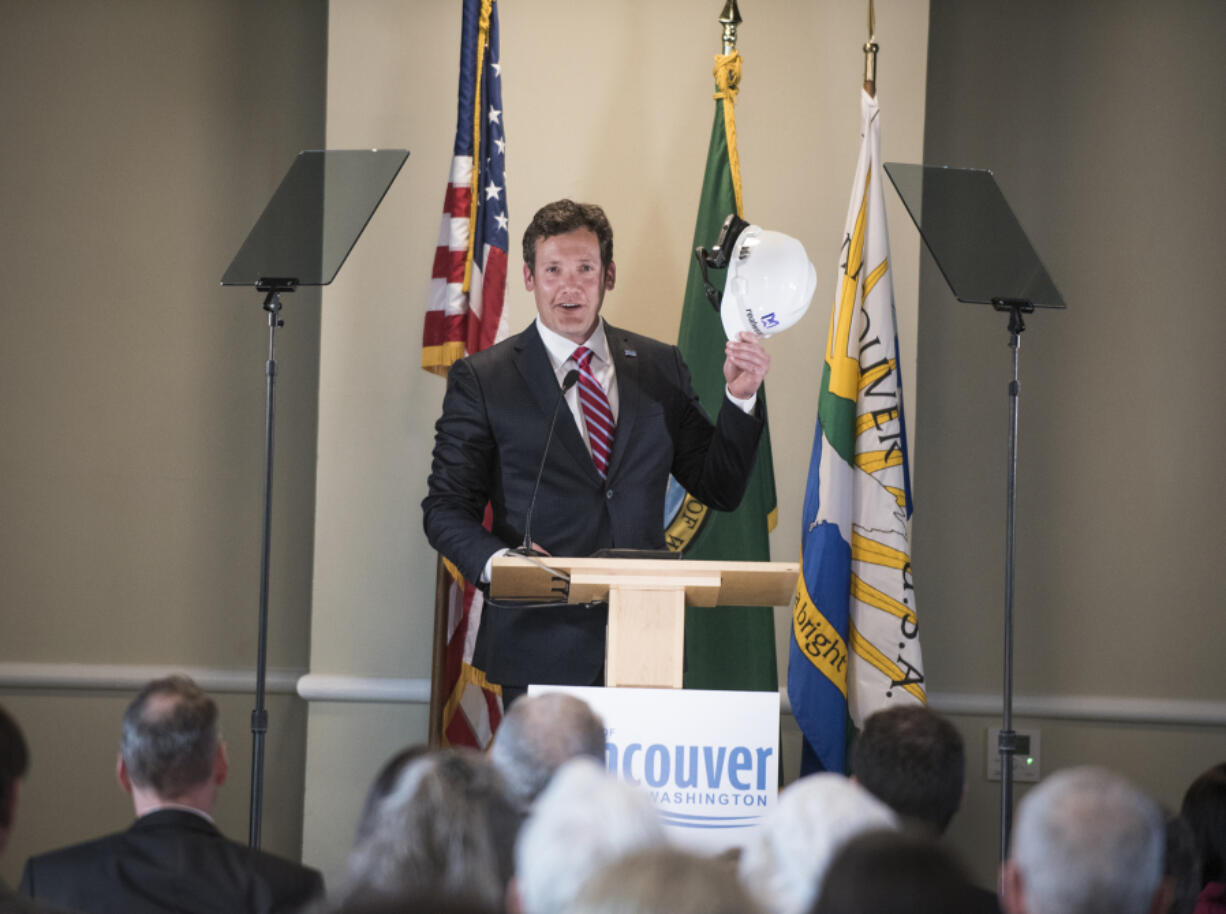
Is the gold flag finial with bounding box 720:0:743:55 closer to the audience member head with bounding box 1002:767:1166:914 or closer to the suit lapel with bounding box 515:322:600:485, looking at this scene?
the suit lapel with bounding box 515:322:600:485

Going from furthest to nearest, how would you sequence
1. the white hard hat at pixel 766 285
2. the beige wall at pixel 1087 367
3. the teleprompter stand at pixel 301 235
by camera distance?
the beige wall at pixel 1087 367 < the teleprompter stand at pixel 301 235 < the white hard hat at pixel 766 285

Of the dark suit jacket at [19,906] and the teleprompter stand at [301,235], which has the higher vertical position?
the teleprompter stand at [301,235]

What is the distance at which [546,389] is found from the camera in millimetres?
3520

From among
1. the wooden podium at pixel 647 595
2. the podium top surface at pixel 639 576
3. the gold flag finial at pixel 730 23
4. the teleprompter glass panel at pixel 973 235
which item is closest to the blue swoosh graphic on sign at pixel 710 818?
the wooden podium at pixel 647 595

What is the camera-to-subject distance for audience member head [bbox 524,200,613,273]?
3586 mm

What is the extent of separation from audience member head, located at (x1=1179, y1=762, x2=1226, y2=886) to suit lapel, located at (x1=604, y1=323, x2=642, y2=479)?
1.62 meters

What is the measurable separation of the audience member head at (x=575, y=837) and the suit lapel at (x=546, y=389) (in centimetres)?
208

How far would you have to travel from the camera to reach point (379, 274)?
4.66m

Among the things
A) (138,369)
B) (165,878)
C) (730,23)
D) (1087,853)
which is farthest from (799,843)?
(138,369)

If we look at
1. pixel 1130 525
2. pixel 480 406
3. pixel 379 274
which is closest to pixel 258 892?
pixel 480 406

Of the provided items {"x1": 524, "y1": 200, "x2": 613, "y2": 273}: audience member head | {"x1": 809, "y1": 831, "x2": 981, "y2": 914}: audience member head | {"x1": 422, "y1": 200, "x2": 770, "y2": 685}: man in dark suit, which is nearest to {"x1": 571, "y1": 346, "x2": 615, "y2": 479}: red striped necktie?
{"x1": 422, "y1": 200, "x2": 770, "y2": 685}: man in dark suit

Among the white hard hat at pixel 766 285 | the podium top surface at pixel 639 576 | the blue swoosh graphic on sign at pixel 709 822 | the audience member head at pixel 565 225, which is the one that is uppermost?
the audience member head at pixel 565 225

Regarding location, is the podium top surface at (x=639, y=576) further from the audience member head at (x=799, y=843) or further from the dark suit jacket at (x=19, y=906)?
the dark suit jacket at (x=19, y=906)

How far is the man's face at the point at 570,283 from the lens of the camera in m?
3.54
